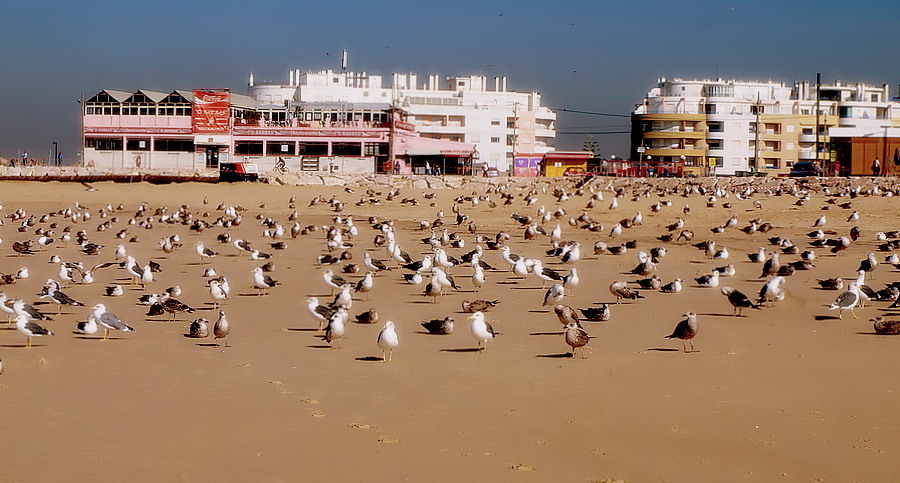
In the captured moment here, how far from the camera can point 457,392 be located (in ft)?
36.0

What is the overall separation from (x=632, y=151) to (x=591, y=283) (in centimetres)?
8156

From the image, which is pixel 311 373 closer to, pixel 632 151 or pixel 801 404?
pixel 801 404

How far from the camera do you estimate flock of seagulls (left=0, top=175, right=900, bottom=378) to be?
14.8 m

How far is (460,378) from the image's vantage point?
11.7 meters

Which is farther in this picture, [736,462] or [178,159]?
[178,159]

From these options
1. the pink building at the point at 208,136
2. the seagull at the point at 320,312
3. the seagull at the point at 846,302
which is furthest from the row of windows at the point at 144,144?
the seagull at the point at 846,302

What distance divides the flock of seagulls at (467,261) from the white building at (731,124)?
5241 cm

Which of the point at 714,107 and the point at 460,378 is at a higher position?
the point at 714,107

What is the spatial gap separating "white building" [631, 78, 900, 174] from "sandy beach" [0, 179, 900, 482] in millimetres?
76435

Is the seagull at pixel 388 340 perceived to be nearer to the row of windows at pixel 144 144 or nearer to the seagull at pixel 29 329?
the seagull at pixel 29 329

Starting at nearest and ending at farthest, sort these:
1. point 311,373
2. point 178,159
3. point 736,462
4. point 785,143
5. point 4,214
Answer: point 736,462 → point 311,373 → point 4,214 → point 178,159 → point 785,143

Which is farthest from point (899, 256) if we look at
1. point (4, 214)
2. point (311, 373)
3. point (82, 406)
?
point (4, 214)

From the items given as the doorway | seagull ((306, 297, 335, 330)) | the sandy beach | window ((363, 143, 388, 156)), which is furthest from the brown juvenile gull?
the doorway

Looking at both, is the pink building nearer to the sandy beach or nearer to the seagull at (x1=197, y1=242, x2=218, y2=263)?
the seagull at (x1=197, y1=242, x2=218, y2=263)
